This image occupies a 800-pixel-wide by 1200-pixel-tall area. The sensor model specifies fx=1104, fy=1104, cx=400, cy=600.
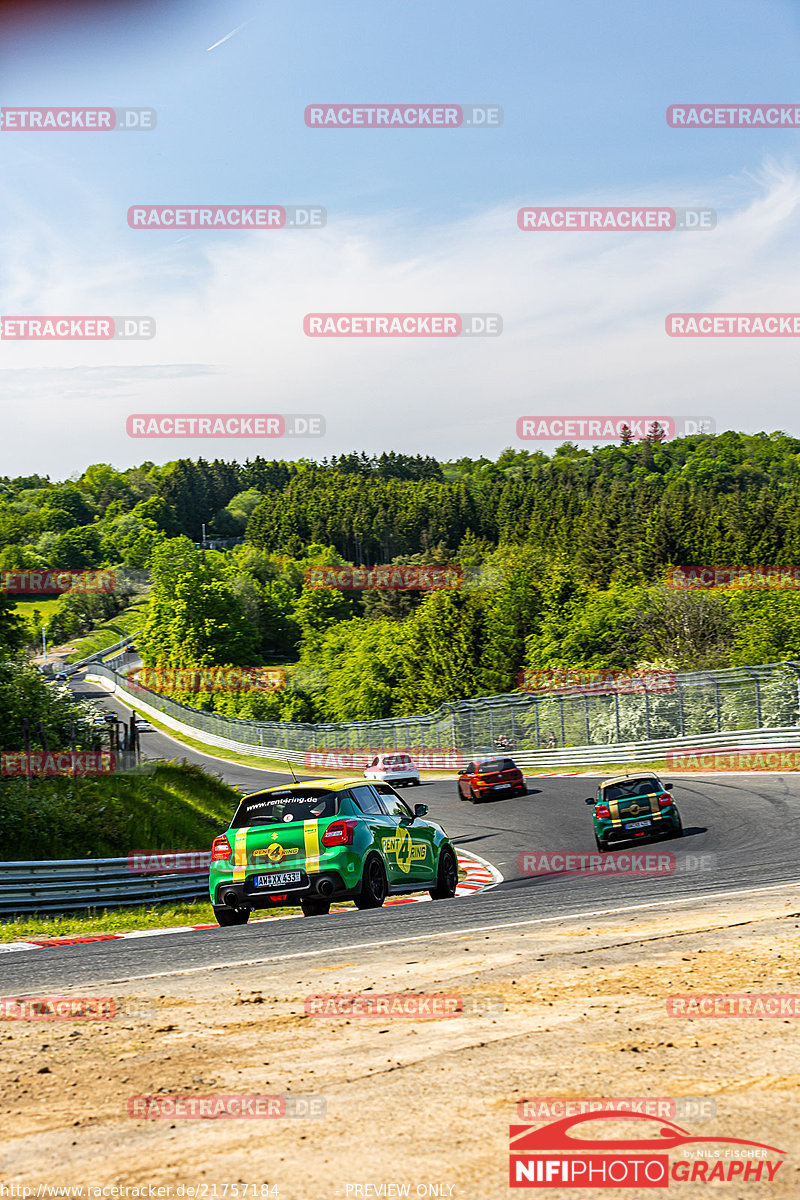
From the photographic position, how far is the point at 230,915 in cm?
1215

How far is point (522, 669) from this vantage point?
3883 inches

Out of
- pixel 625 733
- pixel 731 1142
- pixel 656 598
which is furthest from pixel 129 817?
pixel 656 598

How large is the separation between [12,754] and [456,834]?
1043 cm

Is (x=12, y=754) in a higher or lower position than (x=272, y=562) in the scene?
lower

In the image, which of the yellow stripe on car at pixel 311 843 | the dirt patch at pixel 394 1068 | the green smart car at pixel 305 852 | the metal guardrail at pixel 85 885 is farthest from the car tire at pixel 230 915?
the dirt patch at pixel 394 1068

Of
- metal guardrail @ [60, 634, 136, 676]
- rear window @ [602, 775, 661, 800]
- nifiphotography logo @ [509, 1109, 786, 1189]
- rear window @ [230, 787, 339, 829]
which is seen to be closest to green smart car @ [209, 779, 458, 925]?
rear window @ [230, 787, 339, 829]

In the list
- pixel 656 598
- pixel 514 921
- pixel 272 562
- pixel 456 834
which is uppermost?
pixel 272 562

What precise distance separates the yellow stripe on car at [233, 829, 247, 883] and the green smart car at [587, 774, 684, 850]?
9.17 metres

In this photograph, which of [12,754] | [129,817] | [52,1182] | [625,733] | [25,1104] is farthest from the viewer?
[625,733]

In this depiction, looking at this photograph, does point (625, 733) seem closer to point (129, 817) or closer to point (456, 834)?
point (456, 834)

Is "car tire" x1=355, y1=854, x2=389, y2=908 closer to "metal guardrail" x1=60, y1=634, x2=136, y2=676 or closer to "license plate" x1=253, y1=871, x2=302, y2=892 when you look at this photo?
"license plate" x1=253, y1=871, x2=302, y2=892

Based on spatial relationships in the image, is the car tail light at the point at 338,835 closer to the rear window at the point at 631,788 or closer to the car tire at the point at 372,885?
the car tire at the point at 372,885

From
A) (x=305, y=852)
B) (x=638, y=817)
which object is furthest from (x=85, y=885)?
(x=638, y=817)

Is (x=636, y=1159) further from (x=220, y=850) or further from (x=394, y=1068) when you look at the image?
(x=220, y=850)
